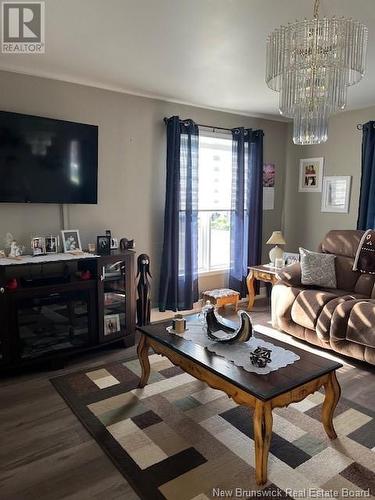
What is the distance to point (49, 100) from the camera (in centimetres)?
334

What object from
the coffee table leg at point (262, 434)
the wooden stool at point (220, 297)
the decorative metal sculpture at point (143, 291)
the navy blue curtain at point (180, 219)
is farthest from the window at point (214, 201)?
the coffee table leg at point (262, 434)

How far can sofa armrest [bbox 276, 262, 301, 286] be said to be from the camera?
3809mm

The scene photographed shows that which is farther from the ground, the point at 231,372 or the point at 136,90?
the point at 136,90

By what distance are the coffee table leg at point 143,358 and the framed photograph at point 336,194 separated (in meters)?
3.24

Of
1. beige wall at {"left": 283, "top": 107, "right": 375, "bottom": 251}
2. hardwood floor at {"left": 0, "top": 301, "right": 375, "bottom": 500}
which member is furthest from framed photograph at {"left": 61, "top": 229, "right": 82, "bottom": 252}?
beige wall at {"left": 283, "top": 107, "right": 375, "bottom": 251}

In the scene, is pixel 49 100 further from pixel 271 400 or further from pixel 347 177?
pixel 347 177


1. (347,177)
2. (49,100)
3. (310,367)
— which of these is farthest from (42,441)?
(347,177)

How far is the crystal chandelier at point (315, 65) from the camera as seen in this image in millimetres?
1887

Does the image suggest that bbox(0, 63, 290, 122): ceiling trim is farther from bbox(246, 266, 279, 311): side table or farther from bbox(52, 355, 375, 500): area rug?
bbox(52, 355, 375, 500): area rug

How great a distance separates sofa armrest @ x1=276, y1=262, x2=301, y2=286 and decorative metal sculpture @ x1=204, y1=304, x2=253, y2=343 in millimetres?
1479

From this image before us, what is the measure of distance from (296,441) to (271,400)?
0.60 m

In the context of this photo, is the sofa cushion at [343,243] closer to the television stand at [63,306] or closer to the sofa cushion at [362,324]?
the sofa cushion at [362,324]

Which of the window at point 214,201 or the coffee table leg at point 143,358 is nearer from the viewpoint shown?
the coffee table leg at point 143,358

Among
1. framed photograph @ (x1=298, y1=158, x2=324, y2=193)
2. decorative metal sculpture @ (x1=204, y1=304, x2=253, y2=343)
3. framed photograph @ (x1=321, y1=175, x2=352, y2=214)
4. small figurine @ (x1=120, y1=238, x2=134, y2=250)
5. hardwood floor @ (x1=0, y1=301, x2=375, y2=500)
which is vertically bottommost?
hardwood floor @ (x1=0, y1=301, x2=375, y2=500)
